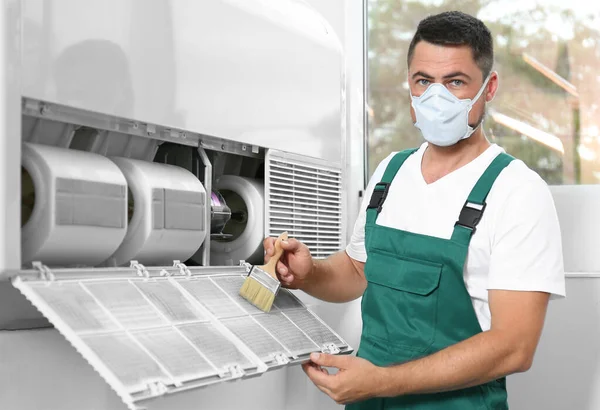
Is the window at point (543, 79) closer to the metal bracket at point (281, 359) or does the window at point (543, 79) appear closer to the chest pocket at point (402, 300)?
the chest pocket at point (402, 300)

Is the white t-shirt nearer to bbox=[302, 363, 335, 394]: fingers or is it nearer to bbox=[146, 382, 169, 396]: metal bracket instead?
bbox=[302, 363, 335, 394]: fingers

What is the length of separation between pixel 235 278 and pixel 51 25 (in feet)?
2.15

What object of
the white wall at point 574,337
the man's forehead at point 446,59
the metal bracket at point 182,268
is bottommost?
the white wall at point 574,337

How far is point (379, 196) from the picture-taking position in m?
1.84

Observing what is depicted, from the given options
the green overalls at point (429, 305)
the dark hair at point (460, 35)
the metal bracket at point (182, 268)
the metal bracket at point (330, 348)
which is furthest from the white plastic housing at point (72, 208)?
the dark hair at point (460, 35)

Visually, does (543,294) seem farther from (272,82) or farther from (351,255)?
(272,82)

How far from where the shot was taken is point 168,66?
1526mm

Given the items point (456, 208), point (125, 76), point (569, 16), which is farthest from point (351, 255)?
point (569, 16)

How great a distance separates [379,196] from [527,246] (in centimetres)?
40

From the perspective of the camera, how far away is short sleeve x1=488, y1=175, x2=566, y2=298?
153 centimetres

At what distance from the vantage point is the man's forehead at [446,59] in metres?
1.67

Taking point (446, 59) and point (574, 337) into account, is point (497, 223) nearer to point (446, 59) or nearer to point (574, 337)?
point (446, 59)

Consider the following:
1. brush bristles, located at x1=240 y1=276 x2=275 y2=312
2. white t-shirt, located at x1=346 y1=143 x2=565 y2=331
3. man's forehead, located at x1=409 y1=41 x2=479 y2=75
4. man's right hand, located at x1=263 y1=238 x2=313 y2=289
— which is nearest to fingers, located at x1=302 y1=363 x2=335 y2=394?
brush bristles, located at x1=240 y1=276 x2=275 y2=312

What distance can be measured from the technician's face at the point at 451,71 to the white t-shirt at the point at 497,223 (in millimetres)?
142
